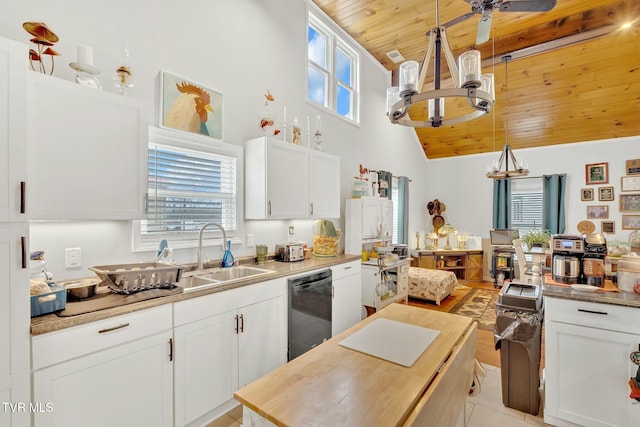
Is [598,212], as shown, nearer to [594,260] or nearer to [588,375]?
[594,260]

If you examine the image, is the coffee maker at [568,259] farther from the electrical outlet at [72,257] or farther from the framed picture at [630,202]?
the framed picture at [630,202]

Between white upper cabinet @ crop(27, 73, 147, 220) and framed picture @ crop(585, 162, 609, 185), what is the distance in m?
7.37

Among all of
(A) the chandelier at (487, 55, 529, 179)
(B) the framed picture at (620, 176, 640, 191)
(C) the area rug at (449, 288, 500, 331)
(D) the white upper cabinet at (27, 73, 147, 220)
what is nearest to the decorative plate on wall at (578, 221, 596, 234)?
(B) the framed picture at (620, 176, 640, 191)

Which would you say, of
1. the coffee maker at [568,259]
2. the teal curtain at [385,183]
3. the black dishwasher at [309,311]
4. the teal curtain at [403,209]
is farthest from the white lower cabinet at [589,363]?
the teal curtain at [403,209]

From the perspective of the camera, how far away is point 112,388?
1.49m

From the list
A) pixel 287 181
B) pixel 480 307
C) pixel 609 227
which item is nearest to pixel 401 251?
pixel 480 307

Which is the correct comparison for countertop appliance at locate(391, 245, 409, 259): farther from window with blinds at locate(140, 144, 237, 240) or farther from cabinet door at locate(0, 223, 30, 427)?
cabinet door at locate(0, 223, 30, 427)

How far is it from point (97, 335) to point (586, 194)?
7.62m

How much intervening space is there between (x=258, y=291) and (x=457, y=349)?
1425 mm

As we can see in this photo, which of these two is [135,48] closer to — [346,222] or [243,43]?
[243,43]

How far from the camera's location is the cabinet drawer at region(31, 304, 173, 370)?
1281 millimetres

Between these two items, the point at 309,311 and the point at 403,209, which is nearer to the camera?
the point at 309,311

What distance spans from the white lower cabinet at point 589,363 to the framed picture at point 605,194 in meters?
5.16

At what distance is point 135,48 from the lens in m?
2.19
